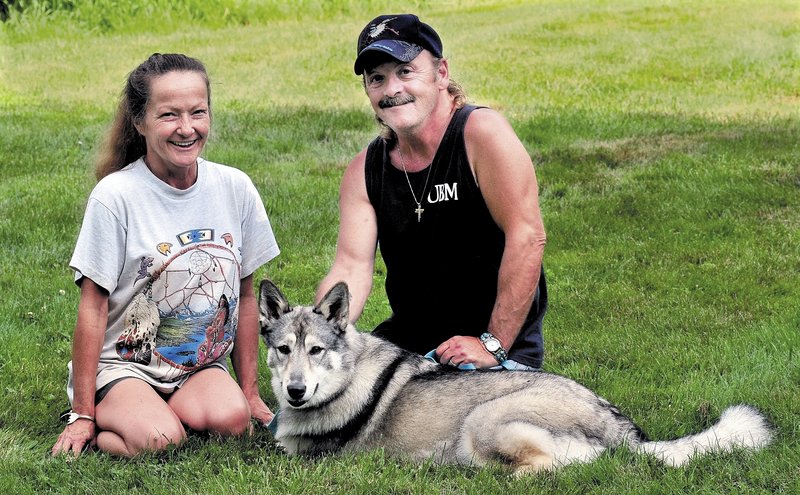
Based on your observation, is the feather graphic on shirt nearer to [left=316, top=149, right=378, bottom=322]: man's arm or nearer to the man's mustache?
[left=316, top=149, right=378, bottom=322]: man's arm

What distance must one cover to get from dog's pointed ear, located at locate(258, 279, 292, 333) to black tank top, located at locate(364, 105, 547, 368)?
2.43 ft

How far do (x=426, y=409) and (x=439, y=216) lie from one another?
92 cm

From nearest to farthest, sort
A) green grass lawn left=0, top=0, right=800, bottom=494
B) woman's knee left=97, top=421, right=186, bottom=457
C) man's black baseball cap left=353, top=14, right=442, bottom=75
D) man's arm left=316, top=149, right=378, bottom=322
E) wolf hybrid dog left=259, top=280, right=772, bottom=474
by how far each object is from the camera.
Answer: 1. wolf hybrid dog left=259, top=280, right=772, bottom=474
2. green grass lawn left=0, top=0, right=800, bottom=494
3. woman's knee left=97, top=421, right=186, bottom=457
4. man's black baseball cap left=353, top=14, right=442, bottom=75
5. man's arm left=316, top=149, right=378, bottom=322

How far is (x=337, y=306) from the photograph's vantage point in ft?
13.5

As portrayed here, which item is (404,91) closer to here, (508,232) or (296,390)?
(508,232)

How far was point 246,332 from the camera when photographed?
15.6ft

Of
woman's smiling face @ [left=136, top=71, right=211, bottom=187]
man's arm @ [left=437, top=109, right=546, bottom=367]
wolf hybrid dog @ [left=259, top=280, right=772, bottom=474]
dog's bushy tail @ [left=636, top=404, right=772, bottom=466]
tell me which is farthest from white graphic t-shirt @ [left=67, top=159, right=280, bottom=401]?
dog's bushy tail @ [left=636, top=404, right=772, bottom=466]

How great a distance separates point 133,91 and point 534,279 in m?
1.98

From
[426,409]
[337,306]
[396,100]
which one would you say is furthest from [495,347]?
[396,100]

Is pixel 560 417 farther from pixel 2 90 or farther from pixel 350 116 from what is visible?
pixel 2 90

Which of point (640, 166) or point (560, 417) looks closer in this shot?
point (560, 417)

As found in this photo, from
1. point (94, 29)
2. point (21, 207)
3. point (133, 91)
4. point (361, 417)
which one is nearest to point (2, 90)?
point (94, 29)

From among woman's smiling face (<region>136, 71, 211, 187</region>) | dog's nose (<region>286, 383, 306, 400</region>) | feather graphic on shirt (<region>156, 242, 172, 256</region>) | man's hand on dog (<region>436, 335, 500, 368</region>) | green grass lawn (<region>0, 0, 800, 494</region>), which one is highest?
woman's smiling face (<region>136, 71, 211, 187</region>)

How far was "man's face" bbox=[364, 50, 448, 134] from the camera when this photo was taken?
170 inches
